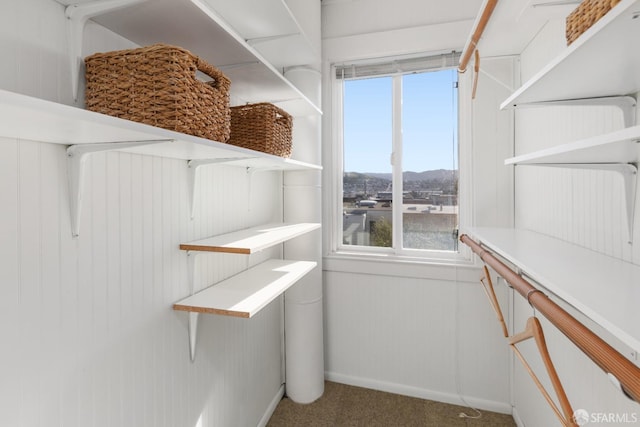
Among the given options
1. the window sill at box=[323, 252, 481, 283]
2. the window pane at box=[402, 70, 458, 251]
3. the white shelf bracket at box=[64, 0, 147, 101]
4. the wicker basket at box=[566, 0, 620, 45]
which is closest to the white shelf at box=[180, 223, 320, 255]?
the white shelf bracket at box=[64, 0, 147, 101]

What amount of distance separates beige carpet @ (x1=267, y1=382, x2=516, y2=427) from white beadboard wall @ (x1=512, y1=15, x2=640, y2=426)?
1.10 ft

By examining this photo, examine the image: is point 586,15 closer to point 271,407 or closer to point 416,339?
point 416,339

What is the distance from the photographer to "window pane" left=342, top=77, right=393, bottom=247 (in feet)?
7.51

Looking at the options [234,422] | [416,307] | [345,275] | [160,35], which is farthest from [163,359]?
[416,307]

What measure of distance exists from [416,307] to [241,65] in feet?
5.76

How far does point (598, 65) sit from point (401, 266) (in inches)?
62.4

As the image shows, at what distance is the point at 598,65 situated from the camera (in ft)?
2.48

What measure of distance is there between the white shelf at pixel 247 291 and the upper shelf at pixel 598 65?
1121mm

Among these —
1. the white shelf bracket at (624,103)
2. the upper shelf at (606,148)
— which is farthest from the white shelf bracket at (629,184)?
the white shelf bracket at (624,103)

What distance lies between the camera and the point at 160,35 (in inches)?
39.1

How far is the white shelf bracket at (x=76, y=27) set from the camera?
821 mm

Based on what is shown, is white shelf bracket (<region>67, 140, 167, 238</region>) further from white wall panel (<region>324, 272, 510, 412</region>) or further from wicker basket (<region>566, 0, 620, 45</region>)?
white wall panel (<region>324, 272, 510, 412</region>)

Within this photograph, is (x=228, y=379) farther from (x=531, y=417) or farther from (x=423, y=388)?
(x=531, y=417)

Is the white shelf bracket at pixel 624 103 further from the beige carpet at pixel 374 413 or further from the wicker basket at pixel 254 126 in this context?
the beige carpet at pixel 374 413
